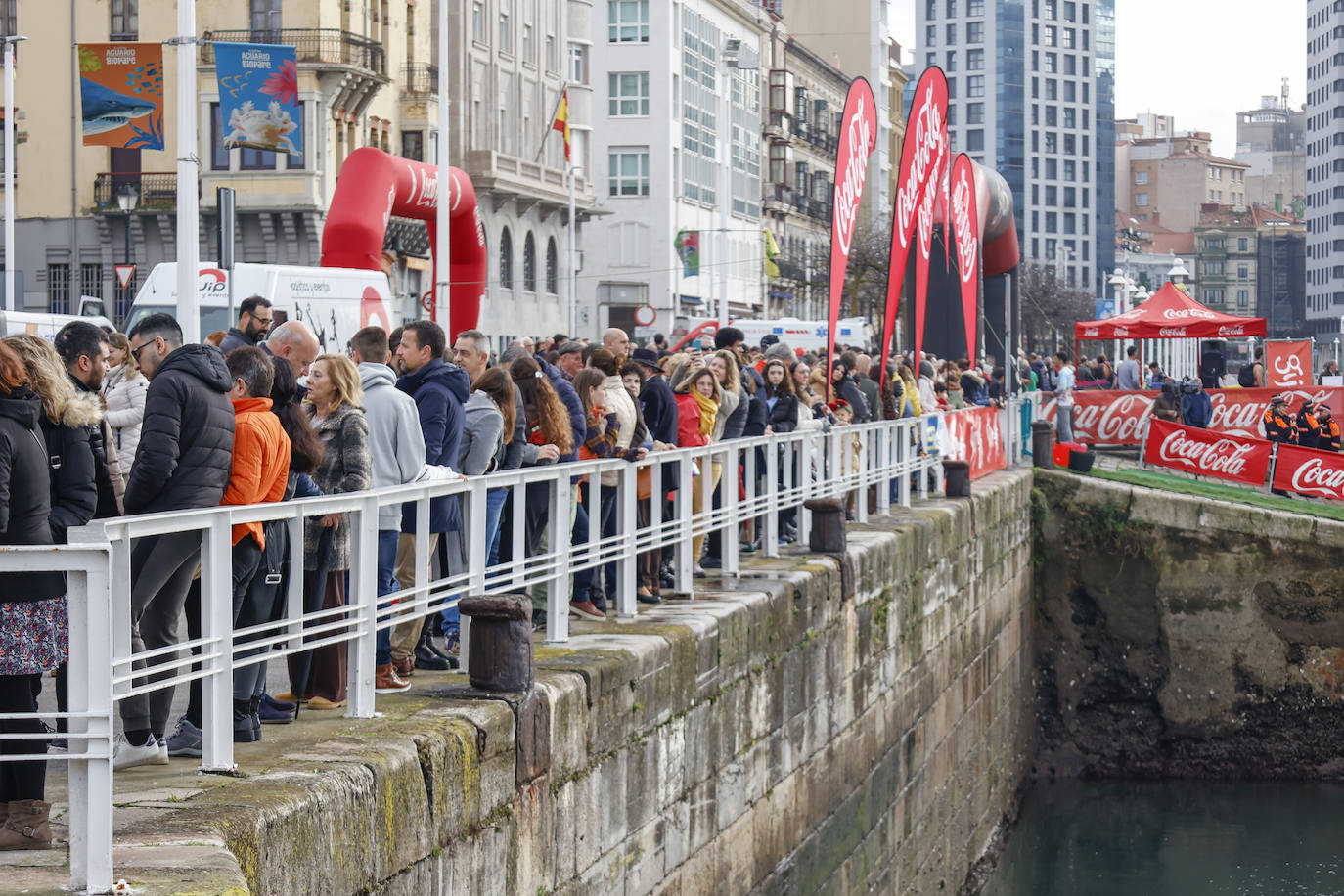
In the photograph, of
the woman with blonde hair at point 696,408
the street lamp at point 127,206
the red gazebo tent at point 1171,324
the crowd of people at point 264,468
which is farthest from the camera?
the street lamp at point 127,206

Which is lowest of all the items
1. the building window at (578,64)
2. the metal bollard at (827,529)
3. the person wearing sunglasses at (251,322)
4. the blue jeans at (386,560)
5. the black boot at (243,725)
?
the black boot at (243,725)

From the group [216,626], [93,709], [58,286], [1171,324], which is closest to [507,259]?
[58,286]

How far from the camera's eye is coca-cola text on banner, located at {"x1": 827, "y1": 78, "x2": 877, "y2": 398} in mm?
15031

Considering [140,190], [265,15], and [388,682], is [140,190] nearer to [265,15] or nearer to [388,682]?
[265,15]

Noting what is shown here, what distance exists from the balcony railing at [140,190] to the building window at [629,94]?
2717 centimetres

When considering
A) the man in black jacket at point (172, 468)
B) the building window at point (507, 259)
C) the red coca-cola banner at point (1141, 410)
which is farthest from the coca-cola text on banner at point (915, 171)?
the building window at point (507, 259)

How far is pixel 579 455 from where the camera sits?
10.3 metres

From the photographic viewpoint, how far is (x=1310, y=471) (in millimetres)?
24562

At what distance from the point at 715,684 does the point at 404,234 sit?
36.8m

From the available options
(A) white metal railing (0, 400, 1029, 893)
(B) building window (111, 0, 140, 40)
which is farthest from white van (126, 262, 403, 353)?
→ (B) building window (111, 0, 140, 40)

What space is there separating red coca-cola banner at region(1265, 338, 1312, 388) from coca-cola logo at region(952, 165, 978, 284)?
1286 centimetres

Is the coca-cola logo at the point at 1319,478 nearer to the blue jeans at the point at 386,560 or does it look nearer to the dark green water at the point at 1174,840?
the dark green water at the point at 1174,840

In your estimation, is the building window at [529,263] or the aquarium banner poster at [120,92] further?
the building window at [529,263]

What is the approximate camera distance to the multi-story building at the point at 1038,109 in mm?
170750
